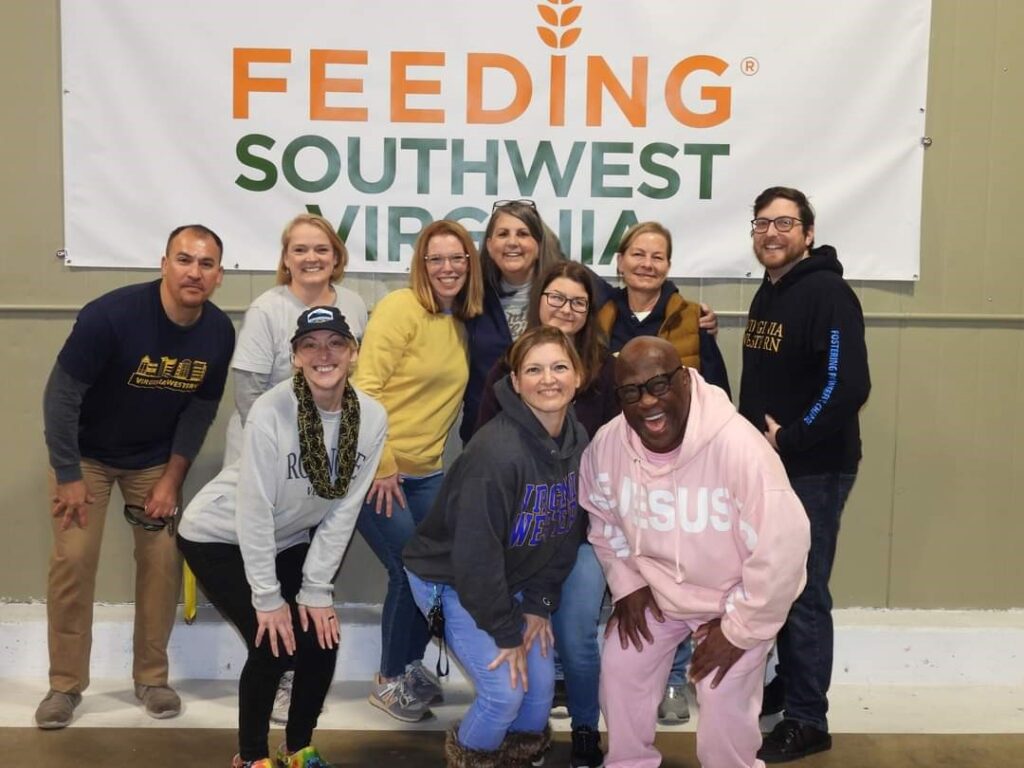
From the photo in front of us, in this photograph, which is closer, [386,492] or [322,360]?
[322,360]

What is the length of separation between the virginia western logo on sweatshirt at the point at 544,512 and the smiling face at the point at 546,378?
19cm

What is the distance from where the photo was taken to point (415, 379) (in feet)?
11.3

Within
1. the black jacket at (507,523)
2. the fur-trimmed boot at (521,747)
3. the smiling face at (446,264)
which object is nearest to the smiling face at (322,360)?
the black jacket at (507,523)

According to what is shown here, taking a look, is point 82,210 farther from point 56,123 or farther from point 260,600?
point 260,600

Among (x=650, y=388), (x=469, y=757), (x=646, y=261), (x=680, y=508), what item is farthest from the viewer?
(x=646, y=261)

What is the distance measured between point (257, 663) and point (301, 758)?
12.3 inches

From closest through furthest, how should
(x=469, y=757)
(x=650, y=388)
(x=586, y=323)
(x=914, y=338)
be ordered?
(x=650, y=388) < (x=469, y=757) < (x=586, y=323) < (x=914, y=338)

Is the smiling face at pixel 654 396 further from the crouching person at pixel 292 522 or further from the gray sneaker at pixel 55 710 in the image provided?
the gray sneaker at pixel 55 710

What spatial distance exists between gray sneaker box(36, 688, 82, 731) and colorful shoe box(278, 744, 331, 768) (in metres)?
0.85

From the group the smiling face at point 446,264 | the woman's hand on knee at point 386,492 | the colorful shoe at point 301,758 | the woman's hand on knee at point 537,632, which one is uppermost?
the smiling face at point 446,264

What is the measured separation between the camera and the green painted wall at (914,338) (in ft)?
13.1

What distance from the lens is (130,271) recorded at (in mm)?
4020

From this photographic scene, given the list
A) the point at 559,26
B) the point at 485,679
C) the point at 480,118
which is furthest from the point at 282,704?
the point at 559,26

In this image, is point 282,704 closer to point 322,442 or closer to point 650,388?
point 322,442
